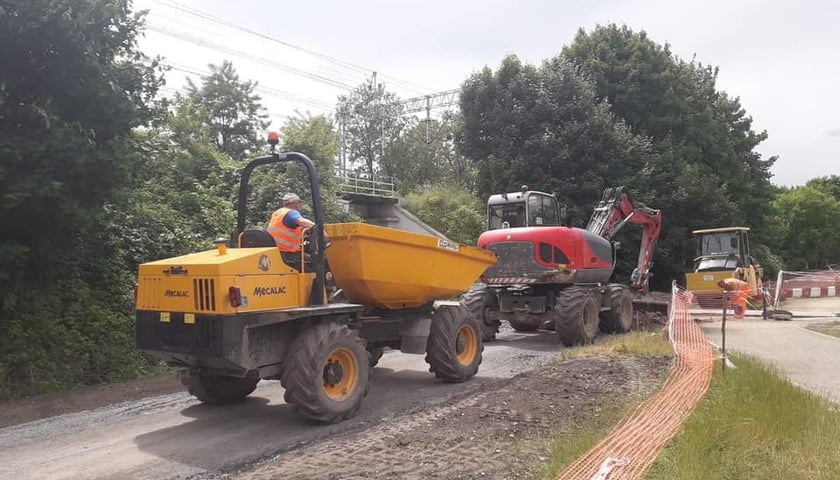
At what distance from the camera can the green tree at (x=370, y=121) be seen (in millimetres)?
39625

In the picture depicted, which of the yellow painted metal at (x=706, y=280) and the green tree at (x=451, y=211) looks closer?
the yellow painted metal at (x=706, y=280)

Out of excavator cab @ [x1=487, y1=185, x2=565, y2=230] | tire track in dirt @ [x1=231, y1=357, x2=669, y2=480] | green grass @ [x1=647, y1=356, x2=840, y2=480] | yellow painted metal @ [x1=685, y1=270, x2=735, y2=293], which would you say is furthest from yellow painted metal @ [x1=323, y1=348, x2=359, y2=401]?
yellow painted metal @ [x1=685, y1=270, x2=735, y2=293]

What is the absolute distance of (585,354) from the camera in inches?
381

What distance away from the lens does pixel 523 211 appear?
1255 centimetres

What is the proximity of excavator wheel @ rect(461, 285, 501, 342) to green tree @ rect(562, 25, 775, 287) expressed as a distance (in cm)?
1313

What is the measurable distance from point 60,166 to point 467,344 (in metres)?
5.74

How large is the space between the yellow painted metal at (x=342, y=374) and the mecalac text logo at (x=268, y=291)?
0.81 m

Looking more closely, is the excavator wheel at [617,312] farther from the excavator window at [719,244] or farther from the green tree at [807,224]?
the green tree at [807,224]

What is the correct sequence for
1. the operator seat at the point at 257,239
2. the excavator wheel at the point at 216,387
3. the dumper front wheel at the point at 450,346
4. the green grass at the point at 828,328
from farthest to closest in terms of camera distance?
the green grass at the point at 828,328, the dumper front wheel at the point at 450,346, the excavator wheel at the point at 216,387, the operator seat at the point at 257,239

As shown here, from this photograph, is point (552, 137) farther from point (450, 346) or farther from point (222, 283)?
point (222, 283)

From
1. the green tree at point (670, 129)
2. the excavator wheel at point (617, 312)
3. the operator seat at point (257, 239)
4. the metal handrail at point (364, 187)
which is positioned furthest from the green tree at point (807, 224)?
the operator seat at point (257, 239)

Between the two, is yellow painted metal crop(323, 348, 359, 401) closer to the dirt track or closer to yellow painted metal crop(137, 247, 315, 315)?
the dirt track

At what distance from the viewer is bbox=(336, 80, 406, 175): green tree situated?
39625 mm

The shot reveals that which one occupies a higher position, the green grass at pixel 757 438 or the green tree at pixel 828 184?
the green tree at pixel 828 184
